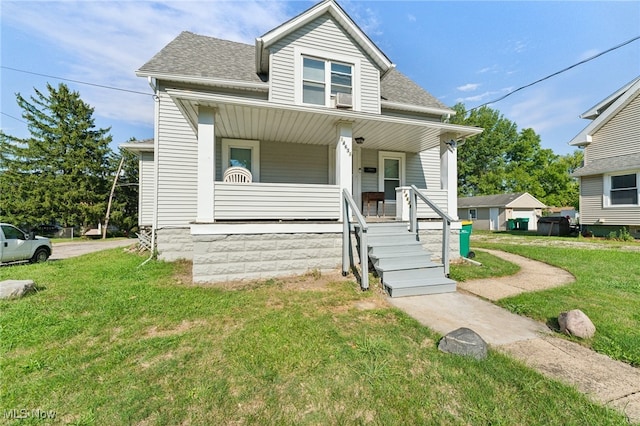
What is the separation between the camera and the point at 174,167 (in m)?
8.05

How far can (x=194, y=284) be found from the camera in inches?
200

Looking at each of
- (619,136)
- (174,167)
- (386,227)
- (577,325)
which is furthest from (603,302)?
(619,136)

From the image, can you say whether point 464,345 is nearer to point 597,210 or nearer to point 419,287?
point 419,287

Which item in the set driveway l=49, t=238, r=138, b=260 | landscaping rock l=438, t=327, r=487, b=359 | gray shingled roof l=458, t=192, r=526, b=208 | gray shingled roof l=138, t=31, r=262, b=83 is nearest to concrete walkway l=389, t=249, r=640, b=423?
landscaping rock l=438, t=327, r=487, b=359

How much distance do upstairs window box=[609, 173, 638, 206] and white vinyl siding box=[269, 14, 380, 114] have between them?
13.2 metres

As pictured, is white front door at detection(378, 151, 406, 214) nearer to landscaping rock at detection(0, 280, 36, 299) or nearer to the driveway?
landscaping rock at detection(0, 280, 36, 299)

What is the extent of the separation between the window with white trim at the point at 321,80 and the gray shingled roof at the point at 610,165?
536 inches

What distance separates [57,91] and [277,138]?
27.5 m

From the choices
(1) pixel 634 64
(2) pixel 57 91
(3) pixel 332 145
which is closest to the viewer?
(3) pixel 332 145

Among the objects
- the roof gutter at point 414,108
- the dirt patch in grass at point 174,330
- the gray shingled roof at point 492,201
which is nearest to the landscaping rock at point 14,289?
the dirt patch in grass at point 174,330

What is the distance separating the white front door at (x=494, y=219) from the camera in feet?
86.6

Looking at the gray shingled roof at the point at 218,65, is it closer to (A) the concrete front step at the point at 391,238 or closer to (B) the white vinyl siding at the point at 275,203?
(B) the white vinyl siding at the point at 275,203

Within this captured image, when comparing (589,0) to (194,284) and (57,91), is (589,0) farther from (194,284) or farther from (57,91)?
(57,91)

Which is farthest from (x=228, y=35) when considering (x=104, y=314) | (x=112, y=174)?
(x=112, y=174)
